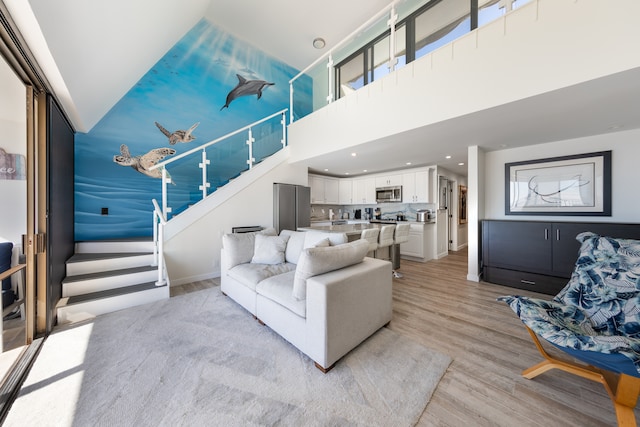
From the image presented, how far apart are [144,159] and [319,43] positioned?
15.1 ft

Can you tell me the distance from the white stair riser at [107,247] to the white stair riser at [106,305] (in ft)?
3.47

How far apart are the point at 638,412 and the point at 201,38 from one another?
7.41m

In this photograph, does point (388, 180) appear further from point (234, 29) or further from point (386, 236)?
point (234, 29)

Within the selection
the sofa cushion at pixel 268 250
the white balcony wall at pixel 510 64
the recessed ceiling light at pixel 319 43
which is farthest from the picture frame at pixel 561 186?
the recessed ceiling light at pixel 319 43

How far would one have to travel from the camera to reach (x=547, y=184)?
344 centimetres

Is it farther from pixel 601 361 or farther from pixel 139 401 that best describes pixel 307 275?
pixel 601 361

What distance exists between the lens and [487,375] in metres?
1.60

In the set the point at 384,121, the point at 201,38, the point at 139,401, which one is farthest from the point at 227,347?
the point at 201,38

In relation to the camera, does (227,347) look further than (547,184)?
No

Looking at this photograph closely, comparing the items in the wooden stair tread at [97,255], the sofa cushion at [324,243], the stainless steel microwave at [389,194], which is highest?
the stainless steel microwave at [389,194]

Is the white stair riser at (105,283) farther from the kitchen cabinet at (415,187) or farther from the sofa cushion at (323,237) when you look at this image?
the kitchen cabinet at (415,187)

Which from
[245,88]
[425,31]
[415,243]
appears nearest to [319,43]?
[245,88]

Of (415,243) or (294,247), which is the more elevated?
(294,247)

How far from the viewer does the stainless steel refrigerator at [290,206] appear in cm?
465
